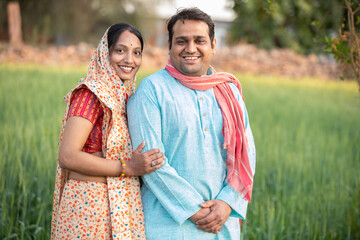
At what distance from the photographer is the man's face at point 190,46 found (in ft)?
5.81

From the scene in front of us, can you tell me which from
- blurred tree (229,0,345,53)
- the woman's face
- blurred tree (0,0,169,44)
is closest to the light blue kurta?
the woman's face

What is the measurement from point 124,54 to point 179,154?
1.88 feet

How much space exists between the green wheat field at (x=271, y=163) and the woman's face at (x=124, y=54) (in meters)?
1.41

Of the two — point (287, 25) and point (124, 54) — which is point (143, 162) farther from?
point (287, 25)

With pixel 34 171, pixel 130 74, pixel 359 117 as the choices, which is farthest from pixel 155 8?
pixel 130 74

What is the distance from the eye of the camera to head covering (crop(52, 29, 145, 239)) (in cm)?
163

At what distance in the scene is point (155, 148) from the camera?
1.66 metres

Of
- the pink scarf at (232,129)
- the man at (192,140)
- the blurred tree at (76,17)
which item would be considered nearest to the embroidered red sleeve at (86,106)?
the man at (192,140)

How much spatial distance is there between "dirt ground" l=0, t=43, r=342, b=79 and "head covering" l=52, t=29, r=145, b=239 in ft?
31.1

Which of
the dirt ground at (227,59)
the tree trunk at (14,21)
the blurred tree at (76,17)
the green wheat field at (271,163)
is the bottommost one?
the green wheat field at (271,163)

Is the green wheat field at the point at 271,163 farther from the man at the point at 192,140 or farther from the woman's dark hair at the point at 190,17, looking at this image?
the woman's dark hair at the point at 190,17

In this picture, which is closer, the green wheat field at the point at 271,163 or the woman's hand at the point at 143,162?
the woman's hand at the point at 143,162

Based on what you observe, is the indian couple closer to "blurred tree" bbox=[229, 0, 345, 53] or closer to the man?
the man

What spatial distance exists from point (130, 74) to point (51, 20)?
1787 cm
